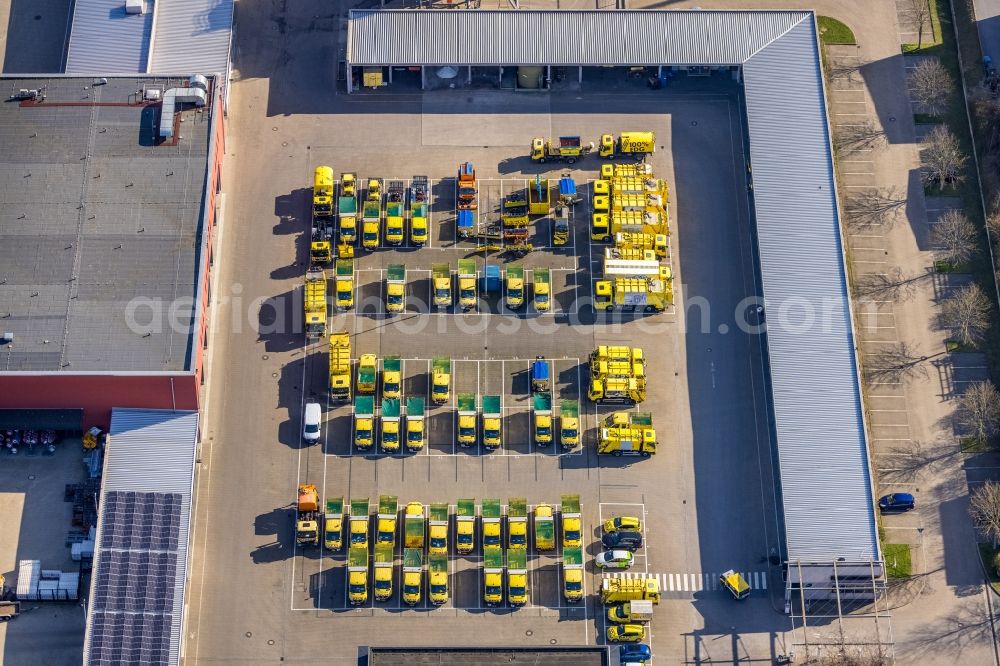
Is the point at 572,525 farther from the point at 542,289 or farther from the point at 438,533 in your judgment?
the point at 542,289

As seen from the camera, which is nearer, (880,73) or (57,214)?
(57,214)

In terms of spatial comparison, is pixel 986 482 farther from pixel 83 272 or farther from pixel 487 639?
pixel 83 272

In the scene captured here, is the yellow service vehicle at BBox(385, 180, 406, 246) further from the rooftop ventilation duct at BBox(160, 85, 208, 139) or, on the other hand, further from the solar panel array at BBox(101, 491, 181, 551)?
the solar panel array at BBox(101, 491, 181, 551)

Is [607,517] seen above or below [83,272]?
below

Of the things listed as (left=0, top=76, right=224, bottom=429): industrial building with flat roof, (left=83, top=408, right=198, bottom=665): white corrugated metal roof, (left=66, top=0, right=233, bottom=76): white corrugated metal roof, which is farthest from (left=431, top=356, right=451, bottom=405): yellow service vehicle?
(left=66, top=0, right=233, bottom=76): white corrugated metal roof

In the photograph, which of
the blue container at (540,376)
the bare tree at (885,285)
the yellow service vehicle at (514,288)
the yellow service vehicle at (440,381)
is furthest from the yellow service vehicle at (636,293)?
the bare tree at (885,285)

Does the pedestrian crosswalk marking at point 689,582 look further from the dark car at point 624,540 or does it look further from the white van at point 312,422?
the white van at point 312,422

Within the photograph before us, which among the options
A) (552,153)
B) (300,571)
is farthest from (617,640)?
(552,153)
